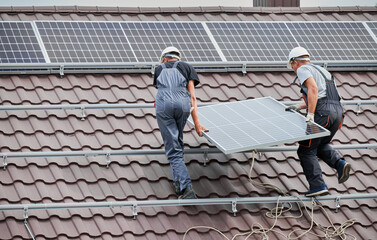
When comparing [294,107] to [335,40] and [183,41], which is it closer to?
[183,41]

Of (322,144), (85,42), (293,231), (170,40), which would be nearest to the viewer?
(293,231)

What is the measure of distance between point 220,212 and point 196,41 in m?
3.55

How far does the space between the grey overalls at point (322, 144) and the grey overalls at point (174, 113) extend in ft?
4.76

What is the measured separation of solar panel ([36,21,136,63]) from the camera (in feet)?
36.2

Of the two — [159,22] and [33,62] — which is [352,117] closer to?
[159,22]

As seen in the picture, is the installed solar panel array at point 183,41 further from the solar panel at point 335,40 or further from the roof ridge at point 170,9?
the roof ridge at point 170,9

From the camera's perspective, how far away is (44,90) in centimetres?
1038

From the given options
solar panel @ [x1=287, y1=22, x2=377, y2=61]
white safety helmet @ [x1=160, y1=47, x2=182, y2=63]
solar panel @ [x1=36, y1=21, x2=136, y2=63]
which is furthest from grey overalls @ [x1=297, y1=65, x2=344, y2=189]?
solar panel @ [x1=36, y1=21, x2=136, y2=63]

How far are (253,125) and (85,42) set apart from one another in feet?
10.6

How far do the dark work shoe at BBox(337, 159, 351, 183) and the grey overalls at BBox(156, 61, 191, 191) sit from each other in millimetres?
1808

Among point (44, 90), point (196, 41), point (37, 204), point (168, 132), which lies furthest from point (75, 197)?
point (196, 41)

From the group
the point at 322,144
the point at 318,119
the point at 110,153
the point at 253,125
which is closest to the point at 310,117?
the point at 318,119

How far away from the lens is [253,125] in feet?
30.9

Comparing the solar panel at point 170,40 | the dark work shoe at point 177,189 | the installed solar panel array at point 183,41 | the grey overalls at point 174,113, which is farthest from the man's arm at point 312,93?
the solar panel at point 170,40
